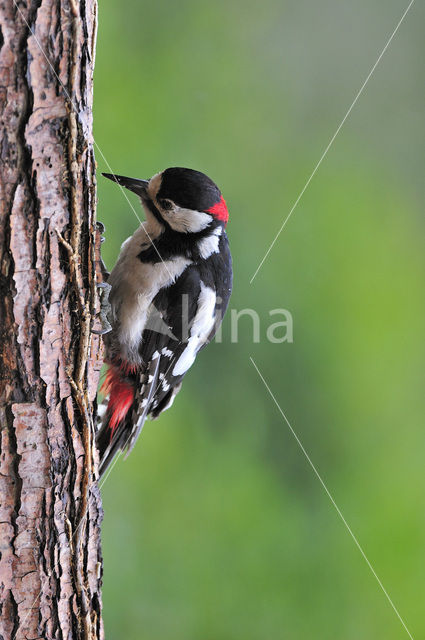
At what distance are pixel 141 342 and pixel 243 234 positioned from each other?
2.19ft

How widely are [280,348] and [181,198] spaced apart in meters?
0.75

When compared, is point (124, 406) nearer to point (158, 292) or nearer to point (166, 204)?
point (158, 292)

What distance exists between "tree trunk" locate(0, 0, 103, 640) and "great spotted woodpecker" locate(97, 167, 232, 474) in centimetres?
40

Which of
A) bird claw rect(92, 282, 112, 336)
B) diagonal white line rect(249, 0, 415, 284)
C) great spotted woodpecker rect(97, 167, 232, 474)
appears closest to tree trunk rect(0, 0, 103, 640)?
bird claw rect(92, 282, 112, 336)

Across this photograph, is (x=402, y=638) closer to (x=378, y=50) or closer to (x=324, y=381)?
(x=324, y=381)

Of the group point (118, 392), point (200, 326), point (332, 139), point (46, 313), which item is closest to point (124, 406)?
point (118, 392)

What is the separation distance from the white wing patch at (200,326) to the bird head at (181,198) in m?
0.15

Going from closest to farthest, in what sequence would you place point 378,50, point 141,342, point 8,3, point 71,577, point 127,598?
point 8,3 → point 71,577 → point 141,342 → point 127,598 → point 378,50

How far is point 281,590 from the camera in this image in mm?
1883

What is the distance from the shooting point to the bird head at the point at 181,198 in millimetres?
1347

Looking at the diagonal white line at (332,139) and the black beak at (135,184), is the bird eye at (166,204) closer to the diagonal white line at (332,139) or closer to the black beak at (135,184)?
Result: the black beak at (135,184)

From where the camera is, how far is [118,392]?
4.71ft

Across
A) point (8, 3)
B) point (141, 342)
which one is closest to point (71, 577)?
point (141, 342)

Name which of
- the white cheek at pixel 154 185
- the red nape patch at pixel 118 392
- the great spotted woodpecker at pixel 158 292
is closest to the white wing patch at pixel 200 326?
the great spotted woodpecker at pixel 158 292
